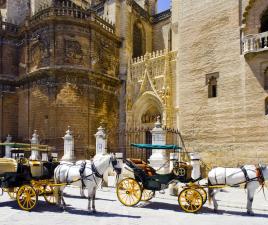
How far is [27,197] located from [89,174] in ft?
5.28

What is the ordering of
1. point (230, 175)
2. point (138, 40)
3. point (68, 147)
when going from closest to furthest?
point (230, 175) < point (68, 147) < point (138, 40)

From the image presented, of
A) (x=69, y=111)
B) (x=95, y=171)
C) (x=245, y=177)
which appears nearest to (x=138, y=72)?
(x=69, y=111)

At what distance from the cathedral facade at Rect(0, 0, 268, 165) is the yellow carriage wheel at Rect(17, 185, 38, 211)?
28.8ft

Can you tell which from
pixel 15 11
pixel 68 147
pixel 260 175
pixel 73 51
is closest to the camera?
pixel 260 175

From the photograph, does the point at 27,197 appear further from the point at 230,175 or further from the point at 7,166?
the point at 230,175

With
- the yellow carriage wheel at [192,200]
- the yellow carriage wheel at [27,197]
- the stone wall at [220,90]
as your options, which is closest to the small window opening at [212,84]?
the stone wall at [220,90]

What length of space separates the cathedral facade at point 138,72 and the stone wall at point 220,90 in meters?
0.04

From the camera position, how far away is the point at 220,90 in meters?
15.2

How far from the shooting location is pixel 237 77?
47.9 ft

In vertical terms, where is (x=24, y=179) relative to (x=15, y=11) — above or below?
below

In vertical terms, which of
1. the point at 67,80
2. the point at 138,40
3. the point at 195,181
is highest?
the point at 138,40

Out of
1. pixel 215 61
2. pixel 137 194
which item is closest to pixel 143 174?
pixel 137 194

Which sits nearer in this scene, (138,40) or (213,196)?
(213,196)

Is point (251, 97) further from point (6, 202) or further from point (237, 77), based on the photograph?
point (6, 202)
